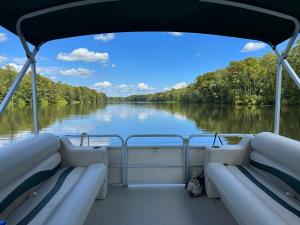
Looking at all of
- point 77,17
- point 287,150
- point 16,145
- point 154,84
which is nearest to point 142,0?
point 77,17

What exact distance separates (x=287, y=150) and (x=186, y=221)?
99cm

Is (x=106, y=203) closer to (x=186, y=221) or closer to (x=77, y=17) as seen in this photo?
(x=186, y=221)

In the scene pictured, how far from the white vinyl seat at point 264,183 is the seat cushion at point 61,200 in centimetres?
101

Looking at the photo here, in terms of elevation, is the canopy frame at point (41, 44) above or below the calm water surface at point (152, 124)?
above

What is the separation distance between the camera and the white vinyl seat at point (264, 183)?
1.55 m

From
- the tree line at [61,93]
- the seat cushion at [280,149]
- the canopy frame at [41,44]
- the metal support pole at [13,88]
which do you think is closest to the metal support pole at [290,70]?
the canopy frame at [41,44]

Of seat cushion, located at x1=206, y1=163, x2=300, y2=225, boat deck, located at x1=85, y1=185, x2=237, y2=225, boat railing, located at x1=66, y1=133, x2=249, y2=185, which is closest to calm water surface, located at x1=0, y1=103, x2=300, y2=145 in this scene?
boat railing, located at x1=66, y1=133, x2=249, y2=185

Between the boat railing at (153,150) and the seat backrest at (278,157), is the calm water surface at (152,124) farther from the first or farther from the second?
the seat backrest at (278,157)

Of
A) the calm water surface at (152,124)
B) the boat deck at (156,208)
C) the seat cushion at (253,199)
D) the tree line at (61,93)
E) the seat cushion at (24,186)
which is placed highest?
the tree line at (61,93)

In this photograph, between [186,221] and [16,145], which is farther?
[186,221]

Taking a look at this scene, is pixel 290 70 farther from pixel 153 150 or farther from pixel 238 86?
pixel 238 86

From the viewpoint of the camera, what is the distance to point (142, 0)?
78.6 inches

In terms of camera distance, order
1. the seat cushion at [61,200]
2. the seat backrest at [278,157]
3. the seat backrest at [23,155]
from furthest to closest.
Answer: the seat backrest at [278,157]
the seat backrest at [23,155]
the seat cushion at [61,200]

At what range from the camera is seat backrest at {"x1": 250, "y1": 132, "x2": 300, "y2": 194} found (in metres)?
1.88
